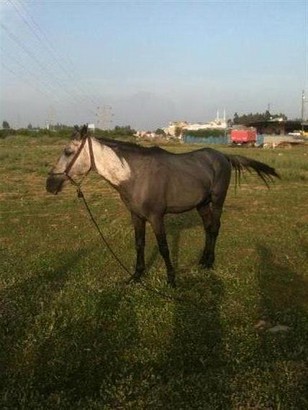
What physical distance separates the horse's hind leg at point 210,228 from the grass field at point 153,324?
0.82ft

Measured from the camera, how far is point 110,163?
741 centimetres

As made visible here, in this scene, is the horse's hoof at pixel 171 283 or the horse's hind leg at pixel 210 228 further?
the horse's hind leg at pixel 210 228

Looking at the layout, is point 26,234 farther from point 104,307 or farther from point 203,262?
point 104,307

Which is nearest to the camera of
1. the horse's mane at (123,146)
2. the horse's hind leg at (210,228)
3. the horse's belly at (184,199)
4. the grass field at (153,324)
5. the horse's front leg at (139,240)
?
the grass field at (153,324)

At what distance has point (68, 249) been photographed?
33.0 ft

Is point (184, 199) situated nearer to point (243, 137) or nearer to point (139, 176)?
point (139, 176)

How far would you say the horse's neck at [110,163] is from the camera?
7.38m

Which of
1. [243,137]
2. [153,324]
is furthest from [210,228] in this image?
[243,137]

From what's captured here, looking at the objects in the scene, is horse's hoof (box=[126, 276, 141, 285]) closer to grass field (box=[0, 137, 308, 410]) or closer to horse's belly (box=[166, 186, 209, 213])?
grass field (box=[0, 137, 308, 410])

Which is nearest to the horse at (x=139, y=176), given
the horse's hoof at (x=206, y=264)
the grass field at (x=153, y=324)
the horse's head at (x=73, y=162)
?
the horse's head at (x=73, y=162)

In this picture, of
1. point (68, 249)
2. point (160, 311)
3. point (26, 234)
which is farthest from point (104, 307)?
point (26, 234)

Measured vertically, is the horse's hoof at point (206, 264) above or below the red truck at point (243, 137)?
above

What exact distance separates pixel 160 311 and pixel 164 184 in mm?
2203

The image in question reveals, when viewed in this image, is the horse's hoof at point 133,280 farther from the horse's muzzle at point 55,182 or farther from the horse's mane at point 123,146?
the horse's mane at point 123,146
